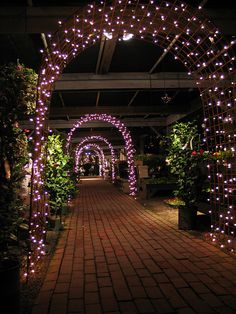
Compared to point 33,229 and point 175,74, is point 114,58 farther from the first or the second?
point 33,229

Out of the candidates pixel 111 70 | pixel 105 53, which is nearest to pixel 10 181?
pixel 105 53

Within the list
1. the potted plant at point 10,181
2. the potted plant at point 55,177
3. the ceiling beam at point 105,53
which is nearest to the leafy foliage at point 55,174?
the potted plant at point 55,177

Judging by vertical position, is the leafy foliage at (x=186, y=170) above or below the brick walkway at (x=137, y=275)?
above

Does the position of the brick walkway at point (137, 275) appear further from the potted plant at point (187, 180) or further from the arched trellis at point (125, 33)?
the arched trellis at point (125, 33)

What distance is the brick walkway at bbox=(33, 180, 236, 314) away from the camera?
3.09m

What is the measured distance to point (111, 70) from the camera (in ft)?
29.5

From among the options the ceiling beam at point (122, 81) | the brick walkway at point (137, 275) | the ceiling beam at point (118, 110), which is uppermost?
the ceiling beam at point (122, 81)

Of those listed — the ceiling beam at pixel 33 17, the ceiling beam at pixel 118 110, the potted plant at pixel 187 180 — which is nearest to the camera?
the ceiling beam at pixel 33 17

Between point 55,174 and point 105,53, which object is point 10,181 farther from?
point 105,53

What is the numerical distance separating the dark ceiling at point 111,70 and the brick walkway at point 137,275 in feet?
12.5

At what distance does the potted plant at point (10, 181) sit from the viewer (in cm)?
275

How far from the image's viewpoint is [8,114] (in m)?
3.29

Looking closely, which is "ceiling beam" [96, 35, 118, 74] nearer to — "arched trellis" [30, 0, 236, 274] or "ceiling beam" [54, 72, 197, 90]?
"ceiling beam" [54, 72, 197, 90]

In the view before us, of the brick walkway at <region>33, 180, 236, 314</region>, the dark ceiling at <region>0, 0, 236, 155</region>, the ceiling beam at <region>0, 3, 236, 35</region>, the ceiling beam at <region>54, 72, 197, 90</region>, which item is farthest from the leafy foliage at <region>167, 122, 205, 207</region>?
the ceiling beam at <region>0, 3, 236, 35</region>
